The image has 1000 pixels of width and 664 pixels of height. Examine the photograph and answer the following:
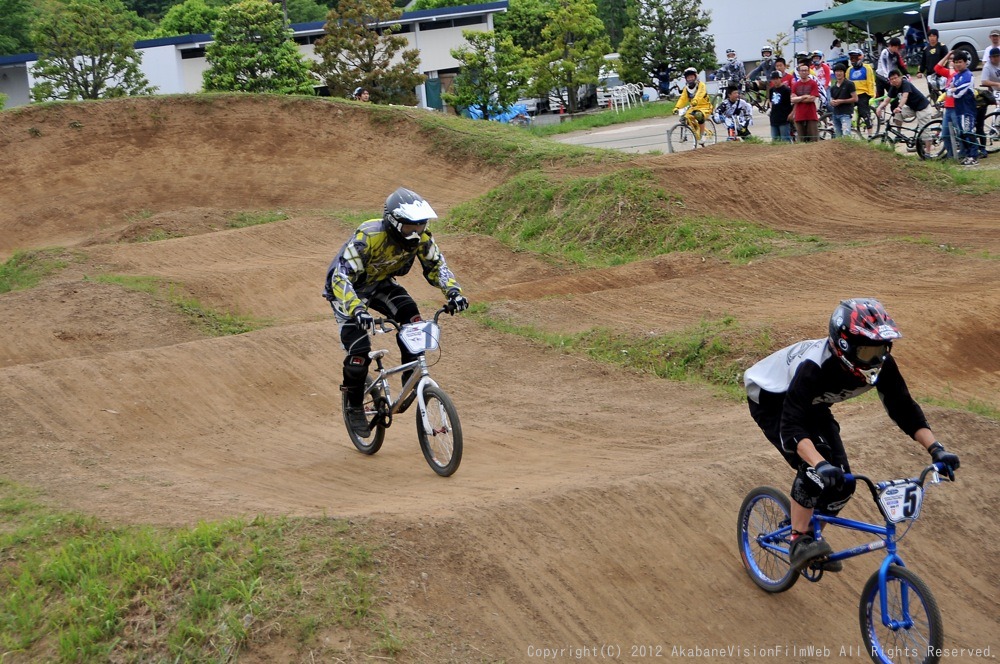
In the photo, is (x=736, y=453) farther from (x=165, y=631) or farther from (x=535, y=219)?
(x=535, y=219)

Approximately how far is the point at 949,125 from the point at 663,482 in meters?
16.0

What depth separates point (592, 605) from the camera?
595 cm

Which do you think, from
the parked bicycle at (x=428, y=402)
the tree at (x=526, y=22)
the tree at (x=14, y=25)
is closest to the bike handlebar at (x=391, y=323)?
the parked bicycle at (x=428, y=402)

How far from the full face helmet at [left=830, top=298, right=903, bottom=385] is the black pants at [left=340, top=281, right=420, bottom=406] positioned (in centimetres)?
401

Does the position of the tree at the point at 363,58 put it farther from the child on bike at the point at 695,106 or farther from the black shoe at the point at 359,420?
the black shoe at the point at 359,420

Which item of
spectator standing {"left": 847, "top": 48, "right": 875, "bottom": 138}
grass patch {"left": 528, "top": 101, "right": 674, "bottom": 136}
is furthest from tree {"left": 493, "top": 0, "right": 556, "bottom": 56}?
spectator standing {"left": 847, "top": 48, "right": 875, "bottom": 138}

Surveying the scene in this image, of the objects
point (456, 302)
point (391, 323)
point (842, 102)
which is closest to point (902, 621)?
point (456, 302)

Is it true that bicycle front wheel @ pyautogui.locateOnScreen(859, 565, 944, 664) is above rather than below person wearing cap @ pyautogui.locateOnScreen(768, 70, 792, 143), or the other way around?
below

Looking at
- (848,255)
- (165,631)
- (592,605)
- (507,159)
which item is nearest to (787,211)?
(848,255)

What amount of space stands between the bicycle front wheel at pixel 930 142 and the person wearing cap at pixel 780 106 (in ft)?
9.21

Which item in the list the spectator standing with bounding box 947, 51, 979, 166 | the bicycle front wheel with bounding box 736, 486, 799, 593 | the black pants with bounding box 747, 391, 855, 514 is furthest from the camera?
the spectator standing with bounding box 947, 51, 979, 166

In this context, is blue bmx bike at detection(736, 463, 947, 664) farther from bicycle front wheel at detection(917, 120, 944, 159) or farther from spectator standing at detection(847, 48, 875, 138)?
spectator standing at detection(847, 48, 875, 138)

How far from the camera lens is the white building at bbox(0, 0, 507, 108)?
4972 cm

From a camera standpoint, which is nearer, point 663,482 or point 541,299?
point 663,482
